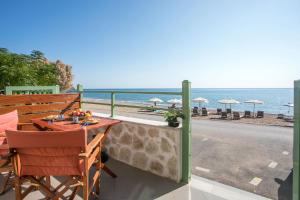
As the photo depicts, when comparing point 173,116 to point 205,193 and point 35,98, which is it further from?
point 35,98

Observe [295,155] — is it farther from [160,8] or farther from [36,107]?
[160,8]

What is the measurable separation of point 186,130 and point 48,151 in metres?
1.97

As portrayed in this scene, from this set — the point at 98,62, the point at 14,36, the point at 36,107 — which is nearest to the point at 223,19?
the point at 36,107

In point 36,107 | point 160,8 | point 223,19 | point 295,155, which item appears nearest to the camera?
point 295,155

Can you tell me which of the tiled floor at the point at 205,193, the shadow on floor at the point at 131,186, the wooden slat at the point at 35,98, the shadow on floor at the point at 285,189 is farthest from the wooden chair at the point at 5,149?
the shadow on floor at the point at 285,189

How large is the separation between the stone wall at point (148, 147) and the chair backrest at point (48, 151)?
1608 millimetres

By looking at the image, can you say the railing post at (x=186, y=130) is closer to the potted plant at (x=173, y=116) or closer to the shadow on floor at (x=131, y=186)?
the potted plant at (x=173, y=116)

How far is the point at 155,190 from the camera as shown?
279 cm

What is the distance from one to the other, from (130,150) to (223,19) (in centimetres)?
653

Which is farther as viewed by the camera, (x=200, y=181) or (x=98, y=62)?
(x=98, y=62)

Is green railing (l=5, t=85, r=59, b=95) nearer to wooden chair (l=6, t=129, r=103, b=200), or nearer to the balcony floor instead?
the balcony floor

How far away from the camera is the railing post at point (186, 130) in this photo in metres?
2.97

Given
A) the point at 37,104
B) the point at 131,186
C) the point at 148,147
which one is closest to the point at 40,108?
the point at 37,104

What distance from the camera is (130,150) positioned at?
3725 mm
